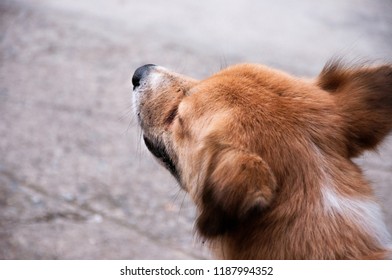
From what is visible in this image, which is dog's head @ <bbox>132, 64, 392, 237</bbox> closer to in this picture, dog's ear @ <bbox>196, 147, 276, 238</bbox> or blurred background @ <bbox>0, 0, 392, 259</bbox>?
dog's ear @ <bbox>196, 147, 276, 238</bbox>

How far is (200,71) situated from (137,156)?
1.96 metres

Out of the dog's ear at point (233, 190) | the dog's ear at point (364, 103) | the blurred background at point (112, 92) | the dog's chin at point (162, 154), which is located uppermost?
the dog's ear at point (364, 103)

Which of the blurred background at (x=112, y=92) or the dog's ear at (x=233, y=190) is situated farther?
the blurred background at (x=112, y=92)

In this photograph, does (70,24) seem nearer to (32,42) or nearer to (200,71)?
(32,42)

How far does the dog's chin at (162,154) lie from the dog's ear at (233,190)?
587mm

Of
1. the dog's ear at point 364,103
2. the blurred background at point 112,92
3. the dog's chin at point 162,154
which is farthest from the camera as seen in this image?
the blurred background at point 112,92

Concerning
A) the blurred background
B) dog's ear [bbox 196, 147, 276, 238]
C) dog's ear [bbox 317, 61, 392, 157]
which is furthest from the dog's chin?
the blurred background

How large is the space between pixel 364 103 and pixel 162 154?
110 centimetres

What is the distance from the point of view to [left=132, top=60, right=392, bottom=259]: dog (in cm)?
233

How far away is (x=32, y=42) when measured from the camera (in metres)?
7.51

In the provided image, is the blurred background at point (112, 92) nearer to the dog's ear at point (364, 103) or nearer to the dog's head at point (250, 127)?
the dog's ear at point (364, 103)

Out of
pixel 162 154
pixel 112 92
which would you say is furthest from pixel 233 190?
pixel 112 92

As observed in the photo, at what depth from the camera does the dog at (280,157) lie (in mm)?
2328

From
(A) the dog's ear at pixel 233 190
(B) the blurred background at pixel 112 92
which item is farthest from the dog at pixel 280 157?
(B) the blurred background at pixel 112 92
